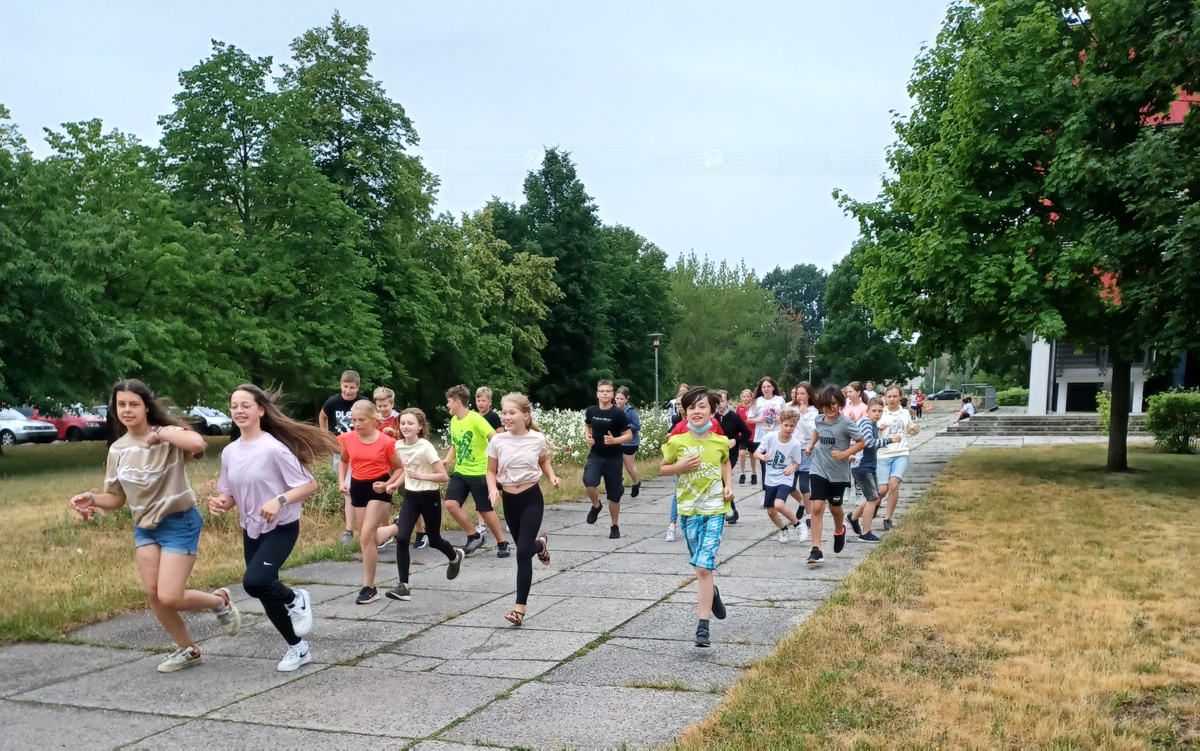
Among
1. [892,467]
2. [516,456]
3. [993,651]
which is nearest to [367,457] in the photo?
[516,456]

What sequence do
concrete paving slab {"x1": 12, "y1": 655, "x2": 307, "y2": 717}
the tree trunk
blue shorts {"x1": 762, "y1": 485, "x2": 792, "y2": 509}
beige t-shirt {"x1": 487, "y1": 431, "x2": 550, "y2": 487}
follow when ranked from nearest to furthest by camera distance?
concrete paving slab {"x1": 12, "y1": 655, "x2": 307, "y2": 717} < beige t-shirt {"x1": 487, "y1": 431, "x2": 550, "y2": 487} < blue shorts {"x1": 762, "y1": 485, "x2": 792, "y2": 509} < the tree trunk

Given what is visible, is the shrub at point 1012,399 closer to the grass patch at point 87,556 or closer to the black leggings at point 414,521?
the grass patch at point 87,556

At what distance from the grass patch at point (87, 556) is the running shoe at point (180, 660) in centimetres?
147

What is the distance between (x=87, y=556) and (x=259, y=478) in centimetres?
522

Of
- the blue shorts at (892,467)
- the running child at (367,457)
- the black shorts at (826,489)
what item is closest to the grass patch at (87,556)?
the running child at (367,457)

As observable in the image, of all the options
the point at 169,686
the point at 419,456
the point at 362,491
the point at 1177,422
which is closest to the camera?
the point at 169,686

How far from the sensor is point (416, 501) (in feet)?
27.5

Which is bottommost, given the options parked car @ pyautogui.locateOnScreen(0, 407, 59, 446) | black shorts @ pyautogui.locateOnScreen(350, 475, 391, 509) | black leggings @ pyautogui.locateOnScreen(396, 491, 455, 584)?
parked car @ pyautogui.locateOnScreen(0, 407, 59, 446)

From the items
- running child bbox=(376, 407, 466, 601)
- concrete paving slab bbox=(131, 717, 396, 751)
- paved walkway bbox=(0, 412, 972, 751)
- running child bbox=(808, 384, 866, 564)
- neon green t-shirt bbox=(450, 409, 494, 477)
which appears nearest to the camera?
concrete paving slab bbox=(131, 717, 396, 751)

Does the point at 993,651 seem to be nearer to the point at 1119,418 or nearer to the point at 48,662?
the point at 48,662

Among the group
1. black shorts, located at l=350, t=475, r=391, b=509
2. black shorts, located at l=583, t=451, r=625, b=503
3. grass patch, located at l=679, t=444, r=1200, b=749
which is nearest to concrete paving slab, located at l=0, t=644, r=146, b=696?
black shorts, located at l=350, t=475, r=391, b=509

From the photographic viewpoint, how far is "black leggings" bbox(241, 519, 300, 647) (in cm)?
591

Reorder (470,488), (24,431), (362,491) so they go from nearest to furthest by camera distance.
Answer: (362,491), (470,488), (24,431)

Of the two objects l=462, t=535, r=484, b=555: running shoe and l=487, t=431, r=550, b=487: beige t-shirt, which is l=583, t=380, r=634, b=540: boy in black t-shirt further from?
l=487, t=431, r=550, b=487: beige t-shirt
